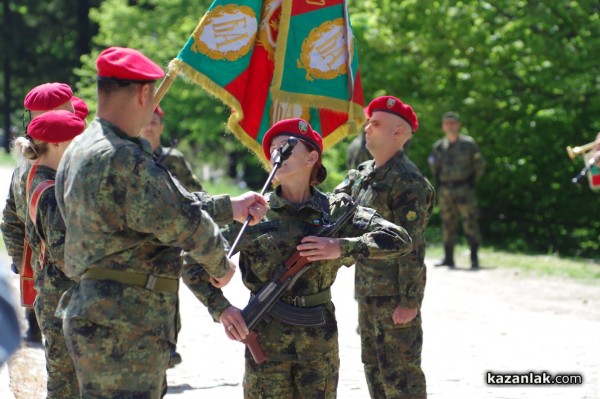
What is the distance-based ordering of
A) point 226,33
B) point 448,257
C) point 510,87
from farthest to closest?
point 510,87, point 448,257, point 226,33

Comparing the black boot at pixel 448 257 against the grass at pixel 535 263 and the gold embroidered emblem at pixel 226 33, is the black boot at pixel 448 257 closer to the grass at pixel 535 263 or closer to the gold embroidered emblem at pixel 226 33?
the grass at pixel 535 263

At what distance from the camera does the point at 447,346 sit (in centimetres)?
979

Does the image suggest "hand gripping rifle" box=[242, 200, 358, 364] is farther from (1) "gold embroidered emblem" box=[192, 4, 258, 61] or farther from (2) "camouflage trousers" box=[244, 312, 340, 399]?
(1) "gold embroidered emblem" box=[192, 4, 258, 61]

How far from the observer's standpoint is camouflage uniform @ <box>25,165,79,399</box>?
18.1ft

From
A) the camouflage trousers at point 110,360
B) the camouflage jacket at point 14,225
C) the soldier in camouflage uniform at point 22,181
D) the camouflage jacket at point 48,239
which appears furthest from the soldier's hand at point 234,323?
the camouflage jacket at point 14,225

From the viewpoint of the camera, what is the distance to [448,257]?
16375 millimetres

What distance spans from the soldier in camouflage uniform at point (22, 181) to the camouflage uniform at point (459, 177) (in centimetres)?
1094

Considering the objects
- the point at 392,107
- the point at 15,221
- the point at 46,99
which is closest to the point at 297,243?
the point at 392,107

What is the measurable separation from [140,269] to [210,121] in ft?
104

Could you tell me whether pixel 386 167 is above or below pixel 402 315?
above

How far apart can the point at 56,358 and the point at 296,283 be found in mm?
1564

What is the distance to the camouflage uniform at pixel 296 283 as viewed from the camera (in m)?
4.95

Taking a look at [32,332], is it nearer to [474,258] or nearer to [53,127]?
[53,127]

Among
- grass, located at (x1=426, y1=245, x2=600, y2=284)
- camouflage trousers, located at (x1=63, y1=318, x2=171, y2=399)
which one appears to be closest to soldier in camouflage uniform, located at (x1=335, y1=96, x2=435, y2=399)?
camouflage trousers, located at (x1=63, y1=318, x2=171, y2=399)
